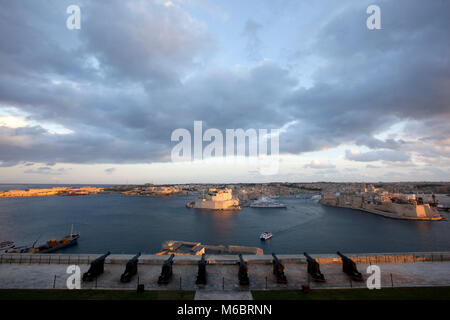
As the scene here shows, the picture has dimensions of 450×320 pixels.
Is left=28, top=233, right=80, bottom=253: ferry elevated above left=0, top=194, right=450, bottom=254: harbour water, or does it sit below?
above

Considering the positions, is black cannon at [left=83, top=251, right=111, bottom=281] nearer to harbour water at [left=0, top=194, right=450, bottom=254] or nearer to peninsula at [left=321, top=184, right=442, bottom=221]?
harbour water at [left=0, top=194, right=450, bottom=254]

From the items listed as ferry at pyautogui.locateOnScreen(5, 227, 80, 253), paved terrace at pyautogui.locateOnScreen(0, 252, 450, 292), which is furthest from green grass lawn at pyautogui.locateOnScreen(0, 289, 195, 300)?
ferry at pyautogui.locateOnScreen(5, 227, 80, 253)

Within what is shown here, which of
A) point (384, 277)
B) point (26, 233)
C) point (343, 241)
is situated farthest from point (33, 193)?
point (384, 277)

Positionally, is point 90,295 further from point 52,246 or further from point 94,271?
point 52,246

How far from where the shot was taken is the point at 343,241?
30172mm

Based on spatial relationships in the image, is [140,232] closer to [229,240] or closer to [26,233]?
[229,240]

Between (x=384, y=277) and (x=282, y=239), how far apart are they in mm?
26235

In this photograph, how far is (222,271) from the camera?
7.12 metres

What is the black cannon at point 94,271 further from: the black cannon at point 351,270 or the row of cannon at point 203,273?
the black cannon at point 351,270

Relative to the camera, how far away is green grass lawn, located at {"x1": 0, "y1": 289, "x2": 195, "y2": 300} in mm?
5242

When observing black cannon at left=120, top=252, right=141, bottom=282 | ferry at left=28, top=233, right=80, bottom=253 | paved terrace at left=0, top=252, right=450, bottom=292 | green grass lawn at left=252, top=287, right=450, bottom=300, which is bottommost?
ferry at left=28, top=233, right=80, bottom=253

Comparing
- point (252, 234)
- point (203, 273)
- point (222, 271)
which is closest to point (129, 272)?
point (203, 273)

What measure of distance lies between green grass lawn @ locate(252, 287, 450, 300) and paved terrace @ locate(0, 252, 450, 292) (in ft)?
1.29

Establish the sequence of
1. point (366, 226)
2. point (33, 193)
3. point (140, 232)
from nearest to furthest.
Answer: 1. point (140, 232)
2. point (366, 226)
3. point (33, 193)
